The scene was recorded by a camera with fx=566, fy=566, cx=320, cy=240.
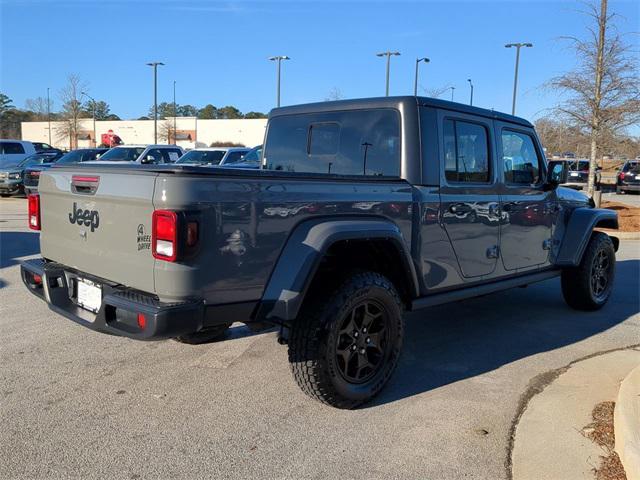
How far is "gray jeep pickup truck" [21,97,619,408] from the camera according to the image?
2959 millimetres

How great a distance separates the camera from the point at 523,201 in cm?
514

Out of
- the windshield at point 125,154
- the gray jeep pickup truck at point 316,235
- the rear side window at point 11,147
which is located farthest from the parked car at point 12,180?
the gray jeep pickup truck at point 316,235

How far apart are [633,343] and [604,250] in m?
1.47

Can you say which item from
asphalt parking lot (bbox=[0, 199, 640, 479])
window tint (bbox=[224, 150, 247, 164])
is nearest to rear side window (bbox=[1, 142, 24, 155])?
window tint (bbox=[224, 150, 247, 164])

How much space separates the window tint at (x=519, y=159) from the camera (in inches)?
199

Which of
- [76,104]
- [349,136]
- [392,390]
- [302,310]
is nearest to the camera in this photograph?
[302,310]

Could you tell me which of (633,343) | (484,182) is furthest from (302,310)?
(633,343)

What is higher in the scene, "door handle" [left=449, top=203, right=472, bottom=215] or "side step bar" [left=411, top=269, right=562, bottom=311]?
"door handle" [left=449, top=203, right=472, bottom=215]

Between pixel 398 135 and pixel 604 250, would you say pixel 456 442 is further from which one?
pixel 604 250

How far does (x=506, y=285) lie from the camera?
4.98 meters

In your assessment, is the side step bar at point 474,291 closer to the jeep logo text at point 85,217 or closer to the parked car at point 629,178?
the jeep logo text at point 85,217

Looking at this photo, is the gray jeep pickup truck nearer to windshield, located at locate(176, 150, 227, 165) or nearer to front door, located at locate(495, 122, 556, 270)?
front door, located at locate(495, 122, 556, 270)

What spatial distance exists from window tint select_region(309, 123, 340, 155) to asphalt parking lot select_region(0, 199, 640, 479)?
171cm

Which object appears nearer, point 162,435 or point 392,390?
point 162,435
